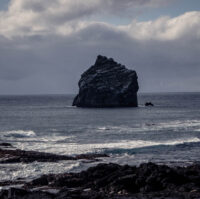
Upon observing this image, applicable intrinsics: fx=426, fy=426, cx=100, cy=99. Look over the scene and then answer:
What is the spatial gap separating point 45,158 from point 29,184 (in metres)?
11.7

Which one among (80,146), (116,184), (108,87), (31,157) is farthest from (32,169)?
(108,87)

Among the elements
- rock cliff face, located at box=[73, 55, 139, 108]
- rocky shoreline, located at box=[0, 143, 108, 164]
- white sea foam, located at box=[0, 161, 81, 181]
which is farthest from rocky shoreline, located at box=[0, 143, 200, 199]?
rock cliff face, located at box=[73, 55, 139, 108]

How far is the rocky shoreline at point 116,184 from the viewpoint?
24.6 metres

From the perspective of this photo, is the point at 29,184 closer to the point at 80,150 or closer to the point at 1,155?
the point at 1,155

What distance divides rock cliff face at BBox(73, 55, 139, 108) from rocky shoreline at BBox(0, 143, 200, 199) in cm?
12036

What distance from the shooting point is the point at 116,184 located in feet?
89.7

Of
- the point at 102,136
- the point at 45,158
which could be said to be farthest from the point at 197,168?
the point at 102,136

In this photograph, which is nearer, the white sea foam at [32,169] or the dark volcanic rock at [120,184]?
the dark volcanic rock at [120,184]

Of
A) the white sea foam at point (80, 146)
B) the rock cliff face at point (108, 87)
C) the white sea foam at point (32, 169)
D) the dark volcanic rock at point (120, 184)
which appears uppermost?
the rock cliff face at point (108, 87)

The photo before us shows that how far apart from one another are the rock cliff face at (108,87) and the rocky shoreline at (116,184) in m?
120

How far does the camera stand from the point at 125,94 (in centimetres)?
15412

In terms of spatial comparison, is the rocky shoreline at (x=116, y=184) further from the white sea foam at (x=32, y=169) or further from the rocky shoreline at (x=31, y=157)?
the rocky shoreline at (x=31, y=157)

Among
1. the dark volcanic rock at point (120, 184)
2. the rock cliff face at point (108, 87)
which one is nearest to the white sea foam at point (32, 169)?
the dark volcanic rock at point (120, 184)

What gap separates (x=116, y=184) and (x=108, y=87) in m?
125
